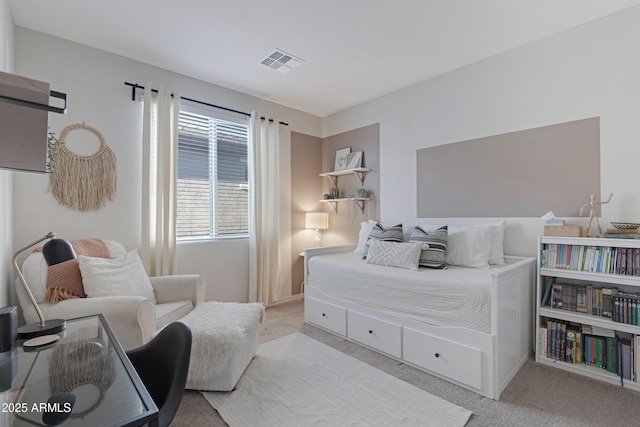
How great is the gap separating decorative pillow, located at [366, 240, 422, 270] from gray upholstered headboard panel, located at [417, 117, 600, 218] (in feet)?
2.48

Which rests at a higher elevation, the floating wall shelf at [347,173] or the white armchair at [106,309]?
the floating wall shelf at [347,173]

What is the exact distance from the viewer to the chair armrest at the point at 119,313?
1.70 m

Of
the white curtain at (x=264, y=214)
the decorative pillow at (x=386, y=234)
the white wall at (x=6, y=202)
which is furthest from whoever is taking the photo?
the white curtain at (x=264, y=214)

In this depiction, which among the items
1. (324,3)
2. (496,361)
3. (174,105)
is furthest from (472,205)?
(174,105)

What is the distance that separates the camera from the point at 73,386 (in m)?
0.85

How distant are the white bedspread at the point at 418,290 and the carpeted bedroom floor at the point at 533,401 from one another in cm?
41

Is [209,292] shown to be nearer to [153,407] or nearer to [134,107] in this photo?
[134,107]

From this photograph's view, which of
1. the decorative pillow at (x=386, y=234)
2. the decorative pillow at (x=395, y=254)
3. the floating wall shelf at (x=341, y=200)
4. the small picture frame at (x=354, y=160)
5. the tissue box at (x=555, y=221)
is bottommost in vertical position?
the decorative pillow at (x=395, y=254)

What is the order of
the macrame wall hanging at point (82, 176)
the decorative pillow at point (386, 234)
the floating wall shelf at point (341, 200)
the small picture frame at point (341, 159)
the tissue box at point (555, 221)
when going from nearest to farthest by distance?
1. the tissue box at point (555, 221)
2. the macrame wall hanging at point (82, 176)
3. the decorative pillow at point (386, 234)
4. the floating wall shelf at point (341, 200)
5. the small picture frame at point (341, 159)

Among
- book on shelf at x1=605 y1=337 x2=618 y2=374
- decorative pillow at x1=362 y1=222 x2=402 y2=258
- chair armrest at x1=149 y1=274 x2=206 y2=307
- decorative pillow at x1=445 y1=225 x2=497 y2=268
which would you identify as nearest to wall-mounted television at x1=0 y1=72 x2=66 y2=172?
chair armrest at x1=149 y1=274 x2=206 y2=307

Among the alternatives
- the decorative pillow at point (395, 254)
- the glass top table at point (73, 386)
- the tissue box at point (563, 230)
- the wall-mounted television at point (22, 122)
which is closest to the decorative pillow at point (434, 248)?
the decorative pillow at point (395, 254)

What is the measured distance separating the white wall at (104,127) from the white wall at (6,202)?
0.18 metres

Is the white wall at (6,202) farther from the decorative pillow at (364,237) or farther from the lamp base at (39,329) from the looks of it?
the decorative pillow at (364,237)

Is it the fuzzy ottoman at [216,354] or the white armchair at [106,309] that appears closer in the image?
the white armchair at [106,309]
